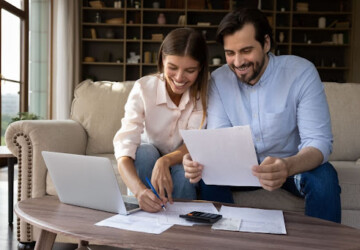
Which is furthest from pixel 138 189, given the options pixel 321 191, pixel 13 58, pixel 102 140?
pixel 13 58

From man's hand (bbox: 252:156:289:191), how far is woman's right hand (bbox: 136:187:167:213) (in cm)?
27

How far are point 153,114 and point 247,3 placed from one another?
5.12 metres

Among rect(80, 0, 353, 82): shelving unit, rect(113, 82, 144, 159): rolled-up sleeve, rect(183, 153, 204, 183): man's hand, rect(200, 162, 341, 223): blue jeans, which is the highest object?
rect(80, 0, 353, 82): shelving unit

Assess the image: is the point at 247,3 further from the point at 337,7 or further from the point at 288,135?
the point at 288,135

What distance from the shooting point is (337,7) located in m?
6.51

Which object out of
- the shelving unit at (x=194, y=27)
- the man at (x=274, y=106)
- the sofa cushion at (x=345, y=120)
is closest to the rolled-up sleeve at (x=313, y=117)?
the man at (x=274, y=106)

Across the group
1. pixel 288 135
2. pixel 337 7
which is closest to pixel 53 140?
pixel 288 135

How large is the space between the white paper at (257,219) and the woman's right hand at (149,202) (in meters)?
0.16

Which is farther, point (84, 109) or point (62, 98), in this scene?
point (62, 98)

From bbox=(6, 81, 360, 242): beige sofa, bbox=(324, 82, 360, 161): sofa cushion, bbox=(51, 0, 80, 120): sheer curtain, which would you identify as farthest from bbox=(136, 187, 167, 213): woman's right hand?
bbox=(51, 0, 80, 120): sheer curtain

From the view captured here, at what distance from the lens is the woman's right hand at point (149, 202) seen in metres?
1.14

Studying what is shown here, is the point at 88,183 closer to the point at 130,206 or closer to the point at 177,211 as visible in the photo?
the point at 130,206

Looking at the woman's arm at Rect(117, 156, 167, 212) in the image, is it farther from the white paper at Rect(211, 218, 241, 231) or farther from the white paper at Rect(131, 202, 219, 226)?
the white paper at Rect(211, 218, 241, 231)

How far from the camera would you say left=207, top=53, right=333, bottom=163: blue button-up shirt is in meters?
1.55
